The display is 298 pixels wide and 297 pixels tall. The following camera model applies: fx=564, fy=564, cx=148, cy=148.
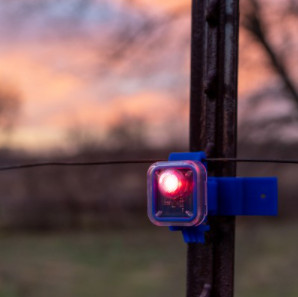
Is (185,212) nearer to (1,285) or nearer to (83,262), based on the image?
(1,285)

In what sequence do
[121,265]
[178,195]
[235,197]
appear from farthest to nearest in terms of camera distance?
[121,265], [235,197], [178,195]

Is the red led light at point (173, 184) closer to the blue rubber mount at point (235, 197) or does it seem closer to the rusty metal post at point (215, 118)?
the blue rubber mount at point (235, 197)

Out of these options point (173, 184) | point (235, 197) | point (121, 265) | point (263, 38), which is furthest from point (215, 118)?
point (121, 265)

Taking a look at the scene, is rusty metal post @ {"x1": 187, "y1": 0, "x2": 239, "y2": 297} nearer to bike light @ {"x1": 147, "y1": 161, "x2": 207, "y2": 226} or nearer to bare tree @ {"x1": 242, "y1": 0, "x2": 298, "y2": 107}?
bike light @ {"x1": 147, "y1": 161, "x2": 207, "y2": 226}

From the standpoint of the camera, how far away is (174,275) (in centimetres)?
1938

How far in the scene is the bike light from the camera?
1952 millimetres

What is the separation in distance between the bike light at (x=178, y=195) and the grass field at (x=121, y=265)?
14223 mm

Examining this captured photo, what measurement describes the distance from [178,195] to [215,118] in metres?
0.51

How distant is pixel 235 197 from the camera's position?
7.01 ft

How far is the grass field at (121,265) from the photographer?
700 inches

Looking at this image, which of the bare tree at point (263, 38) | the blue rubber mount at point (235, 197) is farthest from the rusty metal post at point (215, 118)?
the bare tree at point (263, 38)

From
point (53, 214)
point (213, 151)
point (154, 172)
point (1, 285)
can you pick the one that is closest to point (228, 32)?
point (213, 151)

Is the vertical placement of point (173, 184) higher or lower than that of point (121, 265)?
higher

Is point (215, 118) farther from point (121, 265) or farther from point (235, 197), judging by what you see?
point (121, 265)
